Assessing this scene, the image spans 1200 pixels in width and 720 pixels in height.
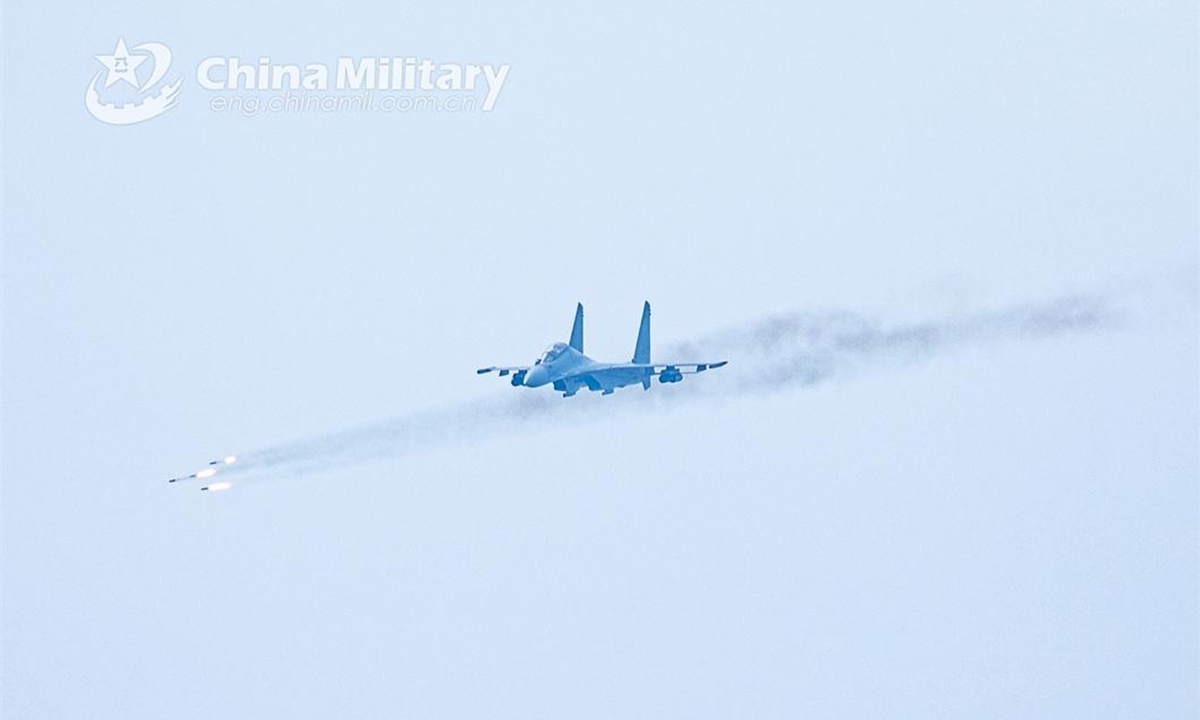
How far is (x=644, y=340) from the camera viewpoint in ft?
268

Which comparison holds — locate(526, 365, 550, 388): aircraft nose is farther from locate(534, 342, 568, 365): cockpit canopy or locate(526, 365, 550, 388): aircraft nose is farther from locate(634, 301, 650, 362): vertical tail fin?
locate(634, 301, 650, 362): vertical tail fin

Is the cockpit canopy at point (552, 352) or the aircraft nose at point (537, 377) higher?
the cockpit canopy at point (552, 352)

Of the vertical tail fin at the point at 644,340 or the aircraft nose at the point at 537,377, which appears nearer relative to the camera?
the aircraft nose at the point at 537,377

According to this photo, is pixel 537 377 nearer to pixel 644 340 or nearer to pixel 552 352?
pixel 552 352

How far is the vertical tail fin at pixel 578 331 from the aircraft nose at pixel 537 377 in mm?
4201

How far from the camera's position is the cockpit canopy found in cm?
7781

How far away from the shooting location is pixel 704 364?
3066 inches

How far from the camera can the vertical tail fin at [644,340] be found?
81312mm

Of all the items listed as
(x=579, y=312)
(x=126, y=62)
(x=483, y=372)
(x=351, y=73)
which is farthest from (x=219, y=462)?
(x=126, y=62)

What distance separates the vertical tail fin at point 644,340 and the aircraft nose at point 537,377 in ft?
14.6

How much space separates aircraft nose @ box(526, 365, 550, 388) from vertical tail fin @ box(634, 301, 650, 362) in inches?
176

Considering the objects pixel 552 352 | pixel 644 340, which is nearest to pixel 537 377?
pixel 552 352

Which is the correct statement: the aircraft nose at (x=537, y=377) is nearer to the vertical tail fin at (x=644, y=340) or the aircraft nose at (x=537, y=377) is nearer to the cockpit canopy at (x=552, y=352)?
the cockpit canopy at (x=552, y=352)

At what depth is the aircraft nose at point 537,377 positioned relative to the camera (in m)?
77.2
